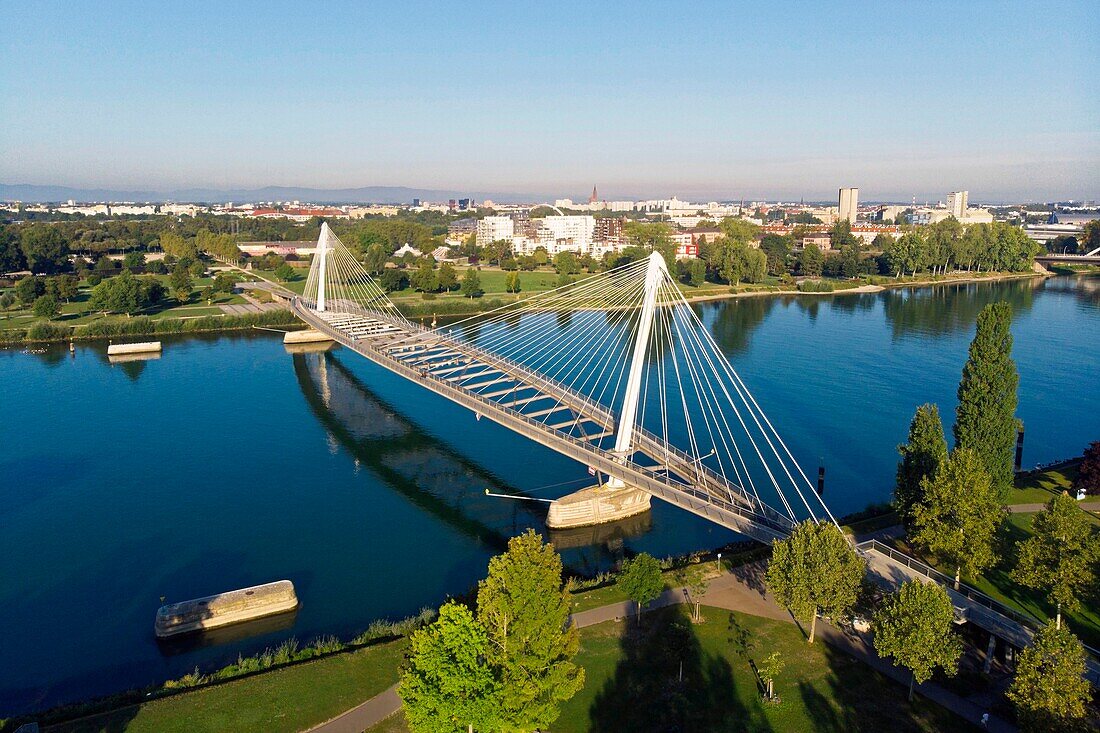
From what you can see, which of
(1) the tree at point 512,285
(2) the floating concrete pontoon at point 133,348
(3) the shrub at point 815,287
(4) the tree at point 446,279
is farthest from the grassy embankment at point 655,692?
(3) the shrub at point 815,287

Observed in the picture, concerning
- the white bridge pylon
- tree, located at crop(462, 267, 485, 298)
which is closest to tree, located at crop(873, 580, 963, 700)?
the white bridge pylon

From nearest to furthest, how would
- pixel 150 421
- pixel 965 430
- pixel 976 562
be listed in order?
pixel 976 562 < pixel 965 430 < pixel 150 421

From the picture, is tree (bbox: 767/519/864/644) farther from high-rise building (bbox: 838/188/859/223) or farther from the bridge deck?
high-rise building (bbox: 838/188/859/223)

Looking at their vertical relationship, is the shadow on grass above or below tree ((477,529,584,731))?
below

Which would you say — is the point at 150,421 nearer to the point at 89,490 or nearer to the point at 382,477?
the point at 89,490

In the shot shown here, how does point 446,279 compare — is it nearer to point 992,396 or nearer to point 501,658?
point 992,396

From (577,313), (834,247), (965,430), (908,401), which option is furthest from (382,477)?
(834,247)
